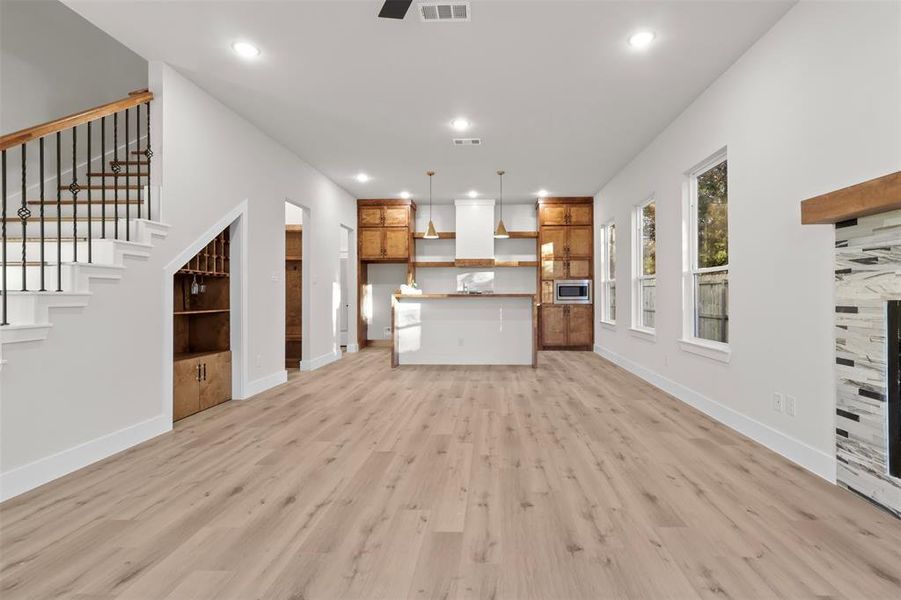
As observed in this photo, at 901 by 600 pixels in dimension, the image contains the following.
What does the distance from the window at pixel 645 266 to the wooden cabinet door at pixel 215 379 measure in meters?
4.74

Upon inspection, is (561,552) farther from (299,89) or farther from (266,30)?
(299,89)

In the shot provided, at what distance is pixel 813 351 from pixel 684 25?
2.22m

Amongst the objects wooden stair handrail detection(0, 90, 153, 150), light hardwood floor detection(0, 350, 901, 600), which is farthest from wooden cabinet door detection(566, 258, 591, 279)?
wooden stair handrail detection(0, 90, 153, 150)

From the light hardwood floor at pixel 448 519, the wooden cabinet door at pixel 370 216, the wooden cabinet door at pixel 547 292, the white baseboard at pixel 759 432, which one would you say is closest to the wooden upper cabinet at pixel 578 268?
the wooden cabinet door at pixel 547 292

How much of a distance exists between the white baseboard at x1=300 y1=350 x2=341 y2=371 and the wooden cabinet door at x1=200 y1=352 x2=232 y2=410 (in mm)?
1666

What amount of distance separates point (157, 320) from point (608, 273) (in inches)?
257

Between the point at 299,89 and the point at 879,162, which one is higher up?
the point at 299,89

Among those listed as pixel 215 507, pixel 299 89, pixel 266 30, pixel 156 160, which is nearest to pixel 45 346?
pixel 215 507

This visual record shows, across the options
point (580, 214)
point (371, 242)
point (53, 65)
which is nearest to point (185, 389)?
point (53, 65)

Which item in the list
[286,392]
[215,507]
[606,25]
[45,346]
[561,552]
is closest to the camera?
[561,552]

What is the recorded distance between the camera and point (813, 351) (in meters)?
2.67

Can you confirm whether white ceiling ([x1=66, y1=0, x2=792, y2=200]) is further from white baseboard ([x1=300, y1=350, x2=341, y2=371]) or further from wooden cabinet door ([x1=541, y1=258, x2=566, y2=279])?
wooden cabinet door ([x1=541, y1=258, x2=566, y2=279])

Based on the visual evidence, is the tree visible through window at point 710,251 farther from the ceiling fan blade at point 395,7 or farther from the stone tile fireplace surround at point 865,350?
the ceiling fan blade at point 395,7

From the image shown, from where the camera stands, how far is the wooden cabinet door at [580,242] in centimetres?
841
